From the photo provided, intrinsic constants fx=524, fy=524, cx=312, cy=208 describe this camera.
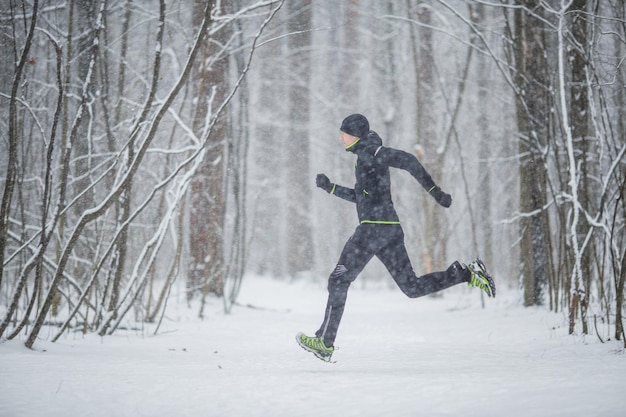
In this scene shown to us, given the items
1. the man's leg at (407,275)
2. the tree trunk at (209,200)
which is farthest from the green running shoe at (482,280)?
the tree trunk at (209,200)

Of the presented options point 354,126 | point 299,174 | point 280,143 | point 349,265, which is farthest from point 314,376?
point 280,143

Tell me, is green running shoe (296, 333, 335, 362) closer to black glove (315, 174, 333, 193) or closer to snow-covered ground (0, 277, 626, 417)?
snow-covered ground (0, 277, 626, 417)

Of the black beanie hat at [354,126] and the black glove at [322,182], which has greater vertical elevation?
the black beanie hat at [354,126]

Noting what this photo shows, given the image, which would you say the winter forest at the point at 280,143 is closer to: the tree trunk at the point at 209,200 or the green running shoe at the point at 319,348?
the tree trunk at the point at 209,200

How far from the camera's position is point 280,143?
1970 centimetres

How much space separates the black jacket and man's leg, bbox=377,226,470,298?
0.59 ft

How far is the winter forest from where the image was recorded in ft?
12.8

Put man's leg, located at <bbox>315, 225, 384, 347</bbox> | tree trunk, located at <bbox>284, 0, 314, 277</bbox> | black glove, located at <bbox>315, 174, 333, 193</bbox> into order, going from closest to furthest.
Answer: man's leg, located at <bbox>315, 225, 384, 347</bbox>
black glove, located at <bbox>315, 174, 333, 193</bbox>
tree trunk, located at <bbox>284, 0, 314, 277</bbox>

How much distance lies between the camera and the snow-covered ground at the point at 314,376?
2.11 metres

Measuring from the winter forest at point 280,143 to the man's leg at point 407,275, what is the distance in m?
0.97

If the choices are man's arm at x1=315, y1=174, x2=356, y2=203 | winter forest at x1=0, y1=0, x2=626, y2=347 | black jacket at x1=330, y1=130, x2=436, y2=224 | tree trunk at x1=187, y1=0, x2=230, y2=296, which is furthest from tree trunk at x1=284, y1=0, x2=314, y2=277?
black jacket at x1=330, y1=130, x2=436, y2=224

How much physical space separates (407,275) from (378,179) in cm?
65

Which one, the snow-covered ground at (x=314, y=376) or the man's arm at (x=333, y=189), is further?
the man's arm at (x=333, y=189)

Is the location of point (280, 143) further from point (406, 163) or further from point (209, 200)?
point (406, 163)
